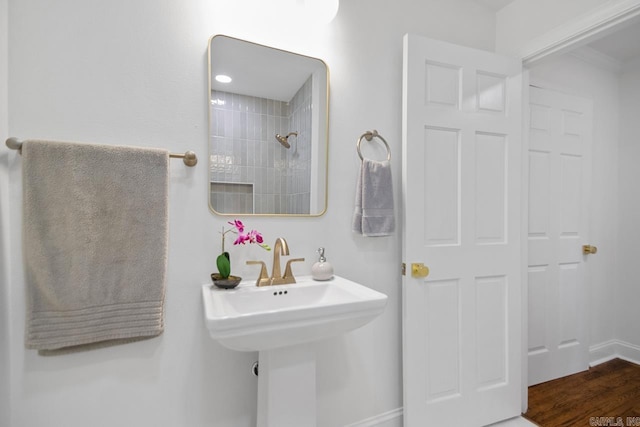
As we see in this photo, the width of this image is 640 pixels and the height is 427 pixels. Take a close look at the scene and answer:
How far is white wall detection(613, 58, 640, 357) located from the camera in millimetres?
2496

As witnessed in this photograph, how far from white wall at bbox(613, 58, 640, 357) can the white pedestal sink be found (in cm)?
279

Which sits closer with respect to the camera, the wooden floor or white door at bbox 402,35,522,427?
white door at bbox 402,35,522,427

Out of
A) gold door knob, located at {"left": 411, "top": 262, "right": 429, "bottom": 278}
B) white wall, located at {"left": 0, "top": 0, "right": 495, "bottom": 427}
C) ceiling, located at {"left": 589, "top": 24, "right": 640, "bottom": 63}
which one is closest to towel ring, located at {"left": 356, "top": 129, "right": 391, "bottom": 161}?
white wall, located at {"left": 0, "top": 0, "right": 495, "bottom": 427}

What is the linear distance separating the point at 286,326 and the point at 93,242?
30.5 inches

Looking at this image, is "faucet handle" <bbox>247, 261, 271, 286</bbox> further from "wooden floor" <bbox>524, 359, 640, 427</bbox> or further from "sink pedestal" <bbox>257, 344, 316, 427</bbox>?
"wooden floor" <bbox>524, 359, 640, 427</bbox>

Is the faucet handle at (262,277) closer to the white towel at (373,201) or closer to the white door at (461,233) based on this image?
the white towel at (373,201)

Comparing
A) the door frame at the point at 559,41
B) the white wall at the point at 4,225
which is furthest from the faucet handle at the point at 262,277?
the door frame at the point at 559,41

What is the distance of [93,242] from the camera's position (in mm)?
1081

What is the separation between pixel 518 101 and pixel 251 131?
5.13 feet

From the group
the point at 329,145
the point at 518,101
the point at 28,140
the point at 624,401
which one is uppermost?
the point at 518,101

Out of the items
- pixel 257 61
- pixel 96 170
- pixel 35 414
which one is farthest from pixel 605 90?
pixel 35 414

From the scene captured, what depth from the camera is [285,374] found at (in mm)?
1126

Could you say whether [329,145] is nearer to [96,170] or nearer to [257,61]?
[257,61]

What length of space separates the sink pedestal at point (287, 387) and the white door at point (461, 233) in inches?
24.0
